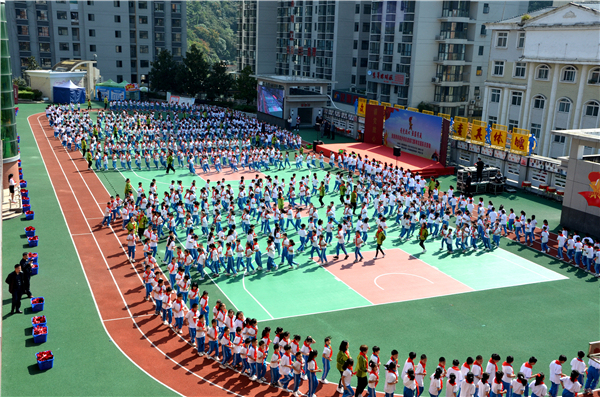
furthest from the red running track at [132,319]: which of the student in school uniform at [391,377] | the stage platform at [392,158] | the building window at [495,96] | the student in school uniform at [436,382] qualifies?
the building window at [495,96]

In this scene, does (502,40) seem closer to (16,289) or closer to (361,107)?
(361,107)

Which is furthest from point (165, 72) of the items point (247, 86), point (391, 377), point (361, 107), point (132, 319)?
point (391, 377)

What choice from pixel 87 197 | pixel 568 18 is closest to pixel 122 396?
pixel 87 197

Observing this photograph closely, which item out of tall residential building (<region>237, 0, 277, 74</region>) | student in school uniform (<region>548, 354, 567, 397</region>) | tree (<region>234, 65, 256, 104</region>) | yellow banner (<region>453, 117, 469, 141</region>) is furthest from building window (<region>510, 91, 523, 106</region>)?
tall residential building (<region>237, 0, 277, 74</region>)

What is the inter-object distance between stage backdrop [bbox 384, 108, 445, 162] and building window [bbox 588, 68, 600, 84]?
10.9 m

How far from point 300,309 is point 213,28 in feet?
441

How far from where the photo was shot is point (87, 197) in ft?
98.4

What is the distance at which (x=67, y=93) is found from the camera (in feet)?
217

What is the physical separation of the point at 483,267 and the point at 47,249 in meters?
17.5

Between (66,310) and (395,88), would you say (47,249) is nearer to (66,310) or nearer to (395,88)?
(66,310)

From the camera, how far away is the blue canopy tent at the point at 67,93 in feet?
217

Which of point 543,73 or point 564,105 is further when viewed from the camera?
point 543,73

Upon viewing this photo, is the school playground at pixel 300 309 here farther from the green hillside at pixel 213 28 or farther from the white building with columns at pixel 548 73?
the green hillside at pixel 213 28

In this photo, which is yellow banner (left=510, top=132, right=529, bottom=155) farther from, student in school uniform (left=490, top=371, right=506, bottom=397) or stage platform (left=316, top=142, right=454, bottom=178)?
student in school uniform (left=490, top=371, right=506, bottom=397)
